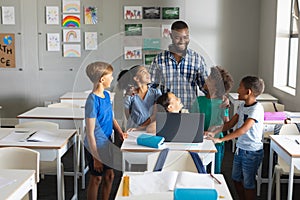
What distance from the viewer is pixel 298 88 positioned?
15.0ft

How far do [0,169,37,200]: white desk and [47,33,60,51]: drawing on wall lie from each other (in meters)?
4.04

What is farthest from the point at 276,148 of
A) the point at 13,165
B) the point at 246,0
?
the point at 246,0

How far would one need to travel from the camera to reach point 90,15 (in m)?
6.04

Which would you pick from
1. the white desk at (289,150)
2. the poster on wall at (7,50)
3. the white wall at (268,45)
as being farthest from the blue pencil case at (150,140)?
the poster on wall at (7,50)

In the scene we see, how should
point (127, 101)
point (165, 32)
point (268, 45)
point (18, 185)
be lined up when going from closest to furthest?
point (18, 185), point (127, 101), point (165, 32), point (268, 45)

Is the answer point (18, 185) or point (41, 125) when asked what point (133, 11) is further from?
point (18, 185)

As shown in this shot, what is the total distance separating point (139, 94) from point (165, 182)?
72 centimetres

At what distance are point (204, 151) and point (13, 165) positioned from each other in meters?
1.25

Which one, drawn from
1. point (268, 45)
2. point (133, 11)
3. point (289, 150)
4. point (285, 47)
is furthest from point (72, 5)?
point (289, 150)

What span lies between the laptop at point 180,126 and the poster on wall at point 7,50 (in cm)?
411

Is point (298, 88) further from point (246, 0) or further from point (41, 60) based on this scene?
point (41, 60)

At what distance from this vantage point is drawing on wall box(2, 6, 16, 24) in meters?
6.10

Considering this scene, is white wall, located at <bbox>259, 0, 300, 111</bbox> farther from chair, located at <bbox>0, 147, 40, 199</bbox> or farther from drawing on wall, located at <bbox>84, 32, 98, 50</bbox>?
chair, located at <bbox>0, 147, 40, 199</bbox>

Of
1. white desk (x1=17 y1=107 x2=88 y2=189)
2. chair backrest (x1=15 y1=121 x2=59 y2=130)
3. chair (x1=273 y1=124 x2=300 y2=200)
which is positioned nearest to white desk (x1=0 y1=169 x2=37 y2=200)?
chair backrest (x1=15 y1=121 x2=59 y2=130)
